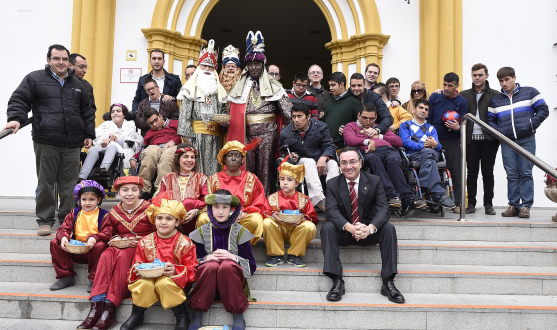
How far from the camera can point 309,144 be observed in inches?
197

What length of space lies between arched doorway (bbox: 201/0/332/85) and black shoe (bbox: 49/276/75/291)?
9067 mm

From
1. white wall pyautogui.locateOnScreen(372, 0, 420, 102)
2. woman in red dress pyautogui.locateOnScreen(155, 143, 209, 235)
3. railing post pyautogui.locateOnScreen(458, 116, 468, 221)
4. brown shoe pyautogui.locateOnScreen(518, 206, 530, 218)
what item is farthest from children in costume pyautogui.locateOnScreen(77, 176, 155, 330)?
white wall pyautogui.locateOnScreen(372, 0, 420, 102)

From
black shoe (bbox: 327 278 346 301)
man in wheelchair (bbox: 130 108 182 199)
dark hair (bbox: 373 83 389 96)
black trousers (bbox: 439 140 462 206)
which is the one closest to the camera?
black shoe (bbox: 327 278 346 301)

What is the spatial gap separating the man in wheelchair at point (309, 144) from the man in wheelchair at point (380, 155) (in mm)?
362

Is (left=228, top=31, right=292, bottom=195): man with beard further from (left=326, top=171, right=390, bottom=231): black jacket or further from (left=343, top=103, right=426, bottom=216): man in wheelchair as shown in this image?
(left=326, top=171, right=390, bottom=231): black jacket

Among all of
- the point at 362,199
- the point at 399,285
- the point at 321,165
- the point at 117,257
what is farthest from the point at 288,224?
the point at 117,257

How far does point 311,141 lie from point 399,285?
1.97 meters

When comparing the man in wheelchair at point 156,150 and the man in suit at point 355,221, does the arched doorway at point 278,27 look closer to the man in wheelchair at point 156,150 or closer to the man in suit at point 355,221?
the man in wheelchair at point 156,150

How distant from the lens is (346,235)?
13.1ft

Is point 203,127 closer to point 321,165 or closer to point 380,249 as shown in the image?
point 321,165

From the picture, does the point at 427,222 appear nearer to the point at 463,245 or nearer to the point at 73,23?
the point at 463,245

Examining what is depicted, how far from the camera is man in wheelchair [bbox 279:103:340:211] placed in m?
4.81

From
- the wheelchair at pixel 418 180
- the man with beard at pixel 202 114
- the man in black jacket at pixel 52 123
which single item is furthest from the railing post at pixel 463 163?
the man in black jacket at pixel 52 123

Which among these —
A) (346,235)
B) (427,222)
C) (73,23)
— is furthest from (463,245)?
(73,23)
